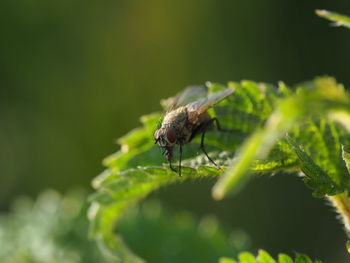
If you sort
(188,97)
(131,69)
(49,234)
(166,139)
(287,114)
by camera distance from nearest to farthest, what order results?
(287,114) < (166,139) < (188,97) < (49,234) < (131,69)

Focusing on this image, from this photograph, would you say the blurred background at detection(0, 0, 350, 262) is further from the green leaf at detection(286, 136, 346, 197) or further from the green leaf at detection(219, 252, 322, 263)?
the green leaf at detection(286, 136, 346, 197)

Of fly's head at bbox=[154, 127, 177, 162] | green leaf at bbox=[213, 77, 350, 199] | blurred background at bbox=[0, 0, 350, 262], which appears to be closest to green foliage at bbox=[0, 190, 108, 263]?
fly's head at bbox=[154, 127, 177, 162]

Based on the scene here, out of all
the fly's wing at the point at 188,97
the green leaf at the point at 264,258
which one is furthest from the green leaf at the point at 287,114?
the fly's wing at the point at 188,97

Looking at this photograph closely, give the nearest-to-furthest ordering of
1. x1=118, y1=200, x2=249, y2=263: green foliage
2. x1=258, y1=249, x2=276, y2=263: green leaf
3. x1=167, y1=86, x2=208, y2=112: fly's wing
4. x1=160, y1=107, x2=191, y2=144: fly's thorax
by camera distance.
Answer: x1=258, y1=249, x2=276, y2=263: green leaf < x1=160, y1=107, x2=191, y2=144: fly's thorax < x1=167, y1=86, x2=208, y2=112: fly's wing < x1=118, y1=200, x2=249, y2=263: green foliage

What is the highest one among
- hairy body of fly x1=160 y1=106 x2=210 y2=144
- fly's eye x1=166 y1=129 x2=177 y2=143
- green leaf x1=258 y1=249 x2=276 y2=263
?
hairy body of fly x1=160 y1=106 x2=210 y2=144

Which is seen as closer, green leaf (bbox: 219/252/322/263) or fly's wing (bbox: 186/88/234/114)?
green leaf (bbox: 219/252/322/263)

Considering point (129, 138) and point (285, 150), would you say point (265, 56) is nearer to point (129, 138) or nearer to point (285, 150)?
point (129, 138)

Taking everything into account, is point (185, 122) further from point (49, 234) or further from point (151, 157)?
point (49, 234)

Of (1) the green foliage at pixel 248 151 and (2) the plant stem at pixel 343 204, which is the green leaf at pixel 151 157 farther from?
(2) the plant stem at pixel 343 204

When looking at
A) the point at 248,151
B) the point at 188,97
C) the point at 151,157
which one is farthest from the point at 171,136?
the point at 248,151
